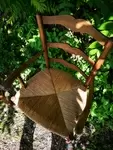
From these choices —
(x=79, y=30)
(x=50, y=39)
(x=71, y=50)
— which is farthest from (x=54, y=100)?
(x=50, y=39)

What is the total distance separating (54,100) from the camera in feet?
5.86

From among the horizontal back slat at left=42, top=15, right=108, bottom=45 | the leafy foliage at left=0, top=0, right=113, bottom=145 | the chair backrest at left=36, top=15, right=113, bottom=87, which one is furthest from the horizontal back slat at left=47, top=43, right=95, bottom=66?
the leafy foliage at left=0, top=0, right=113, bottom=145

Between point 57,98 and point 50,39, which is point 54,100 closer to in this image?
point 57,98

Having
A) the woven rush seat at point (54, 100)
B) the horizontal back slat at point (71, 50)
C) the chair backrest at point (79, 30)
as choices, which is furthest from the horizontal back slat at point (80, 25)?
the woven rush seat at point (54, 100)

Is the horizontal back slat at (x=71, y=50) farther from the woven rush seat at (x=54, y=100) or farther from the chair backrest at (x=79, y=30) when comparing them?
the woven rush seat at (x=54, y=100)

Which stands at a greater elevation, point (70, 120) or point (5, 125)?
point (70, 120)

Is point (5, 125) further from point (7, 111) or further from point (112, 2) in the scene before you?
point (112, 2)

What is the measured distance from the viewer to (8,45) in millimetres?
→ 2488

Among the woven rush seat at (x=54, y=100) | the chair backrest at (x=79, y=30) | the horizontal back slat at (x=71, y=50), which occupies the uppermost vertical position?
the chair backrest at (x=79, y=30)

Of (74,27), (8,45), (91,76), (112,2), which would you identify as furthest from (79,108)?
(8,45)

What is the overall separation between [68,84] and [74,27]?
0.44 m

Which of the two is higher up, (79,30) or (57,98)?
(79,30)

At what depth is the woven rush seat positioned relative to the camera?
1.71 metres

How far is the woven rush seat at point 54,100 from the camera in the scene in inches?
67.5
